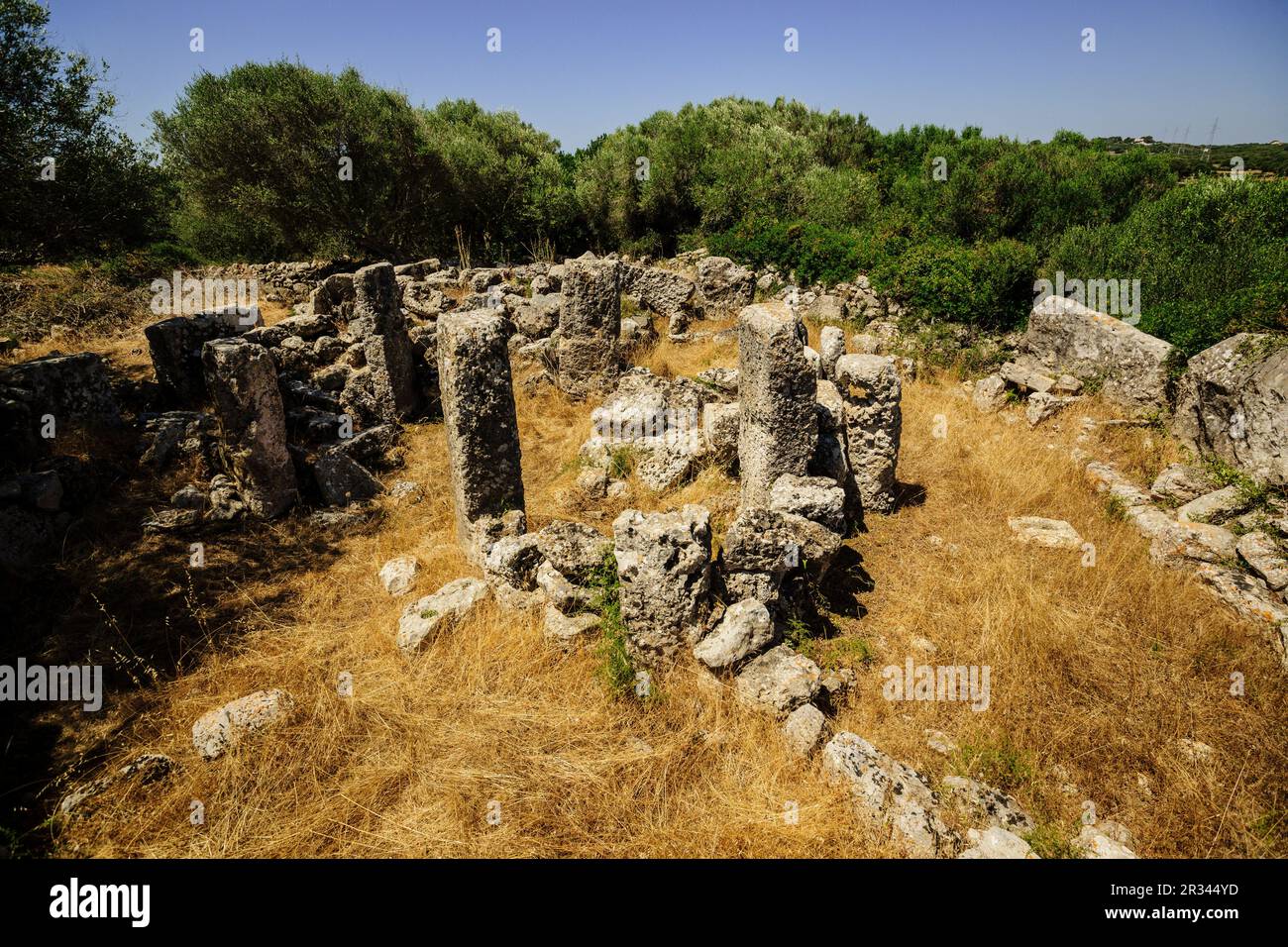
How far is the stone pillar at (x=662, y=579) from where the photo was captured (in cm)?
460

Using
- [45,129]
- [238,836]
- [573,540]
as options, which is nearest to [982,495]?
[573,540]

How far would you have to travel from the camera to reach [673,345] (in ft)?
42.9

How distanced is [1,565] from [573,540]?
5.75 m

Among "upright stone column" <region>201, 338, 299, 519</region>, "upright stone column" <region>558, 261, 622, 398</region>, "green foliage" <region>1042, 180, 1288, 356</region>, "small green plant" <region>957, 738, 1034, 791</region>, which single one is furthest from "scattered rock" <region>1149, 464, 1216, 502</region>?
"upright stone column" <region>201, 338, 299, 519</region>

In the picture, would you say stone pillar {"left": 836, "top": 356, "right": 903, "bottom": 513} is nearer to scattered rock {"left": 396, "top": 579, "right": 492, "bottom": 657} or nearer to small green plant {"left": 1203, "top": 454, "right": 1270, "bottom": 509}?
small green plant {"left": 1203, "top": 454, "right": 1270, "bottom": 509}

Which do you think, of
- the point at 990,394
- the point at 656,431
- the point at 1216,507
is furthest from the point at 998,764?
the point at 990,394

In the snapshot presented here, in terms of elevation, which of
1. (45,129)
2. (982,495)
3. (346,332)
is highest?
(45,129)

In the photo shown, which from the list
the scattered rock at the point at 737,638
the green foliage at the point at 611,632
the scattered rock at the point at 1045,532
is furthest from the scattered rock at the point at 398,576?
the scattered rock at the point at 1045,532

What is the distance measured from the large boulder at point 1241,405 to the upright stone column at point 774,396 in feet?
17.2

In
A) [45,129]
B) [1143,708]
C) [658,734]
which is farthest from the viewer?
[45,129]

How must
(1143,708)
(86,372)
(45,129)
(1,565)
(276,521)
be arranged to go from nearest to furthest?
(1143,708)
(1,565)
(276,521)
(86,372)
(45,129)

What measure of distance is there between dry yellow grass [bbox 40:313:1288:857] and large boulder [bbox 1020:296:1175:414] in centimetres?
394

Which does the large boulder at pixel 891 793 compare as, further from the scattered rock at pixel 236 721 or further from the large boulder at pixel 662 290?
the large boulder at pixel 662 290
